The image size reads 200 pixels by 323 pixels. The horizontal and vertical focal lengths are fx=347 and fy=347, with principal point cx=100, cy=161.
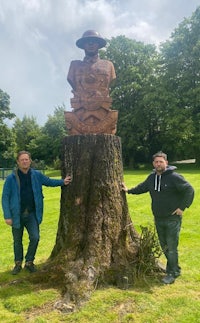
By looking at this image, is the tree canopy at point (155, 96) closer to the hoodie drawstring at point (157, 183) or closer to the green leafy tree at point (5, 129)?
the green leafy tree at point (5, 129)

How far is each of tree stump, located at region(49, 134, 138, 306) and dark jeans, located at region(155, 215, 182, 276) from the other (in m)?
0.50

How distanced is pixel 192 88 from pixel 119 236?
2700 centimetres

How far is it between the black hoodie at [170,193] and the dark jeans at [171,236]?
0.35 feet

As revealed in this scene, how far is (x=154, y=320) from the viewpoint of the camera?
400cm

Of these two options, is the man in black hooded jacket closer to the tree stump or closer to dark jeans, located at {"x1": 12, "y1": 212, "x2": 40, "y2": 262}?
the tree stump

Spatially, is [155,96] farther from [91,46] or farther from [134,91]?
[91,46]

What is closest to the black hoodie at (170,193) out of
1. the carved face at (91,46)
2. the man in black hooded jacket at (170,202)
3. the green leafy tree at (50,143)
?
the man in black hooded jacket at (170,202)

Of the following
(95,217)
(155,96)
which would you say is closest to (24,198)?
(95,217)

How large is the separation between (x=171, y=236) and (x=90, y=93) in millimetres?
Result: 2588

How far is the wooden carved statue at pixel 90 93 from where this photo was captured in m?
5.57

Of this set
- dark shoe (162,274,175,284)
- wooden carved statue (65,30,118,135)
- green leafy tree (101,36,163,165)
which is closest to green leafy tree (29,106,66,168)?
green leafy tree (101,36,163,165)

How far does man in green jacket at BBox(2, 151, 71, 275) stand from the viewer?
5.18m

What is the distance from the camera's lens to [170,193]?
5.04m

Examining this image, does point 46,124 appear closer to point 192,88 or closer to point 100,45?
point 192,88
